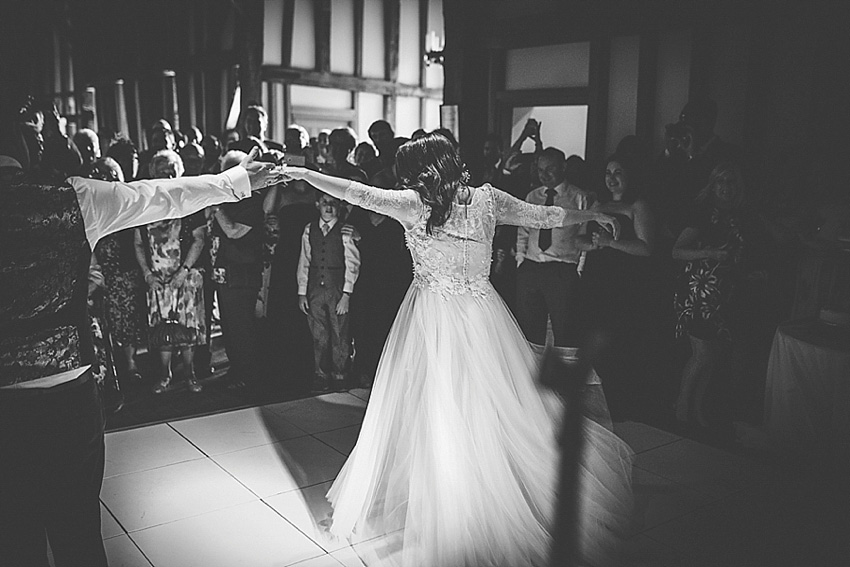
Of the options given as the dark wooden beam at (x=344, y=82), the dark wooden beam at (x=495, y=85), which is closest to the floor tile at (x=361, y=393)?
the dark wooden beam at (x=495, y=85)

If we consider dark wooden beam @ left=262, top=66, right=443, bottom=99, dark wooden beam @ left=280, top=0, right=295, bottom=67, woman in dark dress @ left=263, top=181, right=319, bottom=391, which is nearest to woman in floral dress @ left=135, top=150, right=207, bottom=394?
woman in dark dress @ left=263, top=181, right=319, bottom=391

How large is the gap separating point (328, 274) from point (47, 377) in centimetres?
287

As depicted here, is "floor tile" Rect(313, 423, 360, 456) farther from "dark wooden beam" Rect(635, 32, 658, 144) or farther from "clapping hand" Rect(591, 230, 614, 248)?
"dark wooden beam" Rect(635, 32, 658, 144)

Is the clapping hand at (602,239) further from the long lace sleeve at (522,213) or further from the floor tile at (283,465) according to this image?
the floor tile at (283,465)

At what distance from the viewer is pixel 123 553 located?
9.81 feet

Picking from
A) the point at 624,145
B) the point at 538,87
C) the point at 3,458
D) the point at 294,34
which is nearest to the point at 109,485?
the point at 3,458

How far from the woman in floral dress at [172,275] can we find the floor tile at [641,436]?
2756mm

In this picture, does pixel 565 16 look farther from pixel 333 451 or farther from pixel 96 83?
pixel 96 83

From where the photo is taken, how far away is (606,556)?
2.90 metres

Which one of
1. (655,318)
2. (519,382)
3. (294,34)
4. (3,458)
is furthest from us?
(294,34)

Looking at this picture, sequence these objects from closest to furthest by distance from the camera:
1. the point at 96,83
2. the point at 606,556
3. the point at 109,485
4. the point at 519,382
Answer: the point at 606,556 → the point at 519,382 → the point at 109,485 → the point at 96,83

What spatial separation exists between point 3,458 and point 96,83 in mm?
14204

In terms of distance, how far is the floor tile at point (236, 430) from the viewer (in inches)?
163

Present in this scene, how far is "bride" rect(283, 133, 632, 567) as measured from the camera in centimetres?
288
